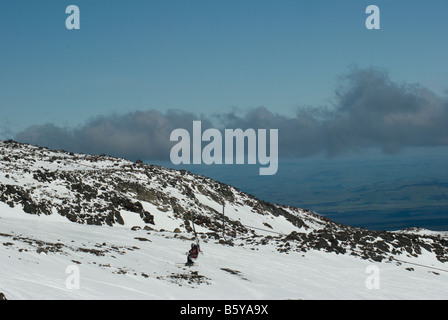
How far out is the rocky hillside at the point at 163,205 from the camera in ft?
147

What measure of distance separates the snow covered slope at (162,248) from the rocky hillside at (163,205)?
0.56 ft

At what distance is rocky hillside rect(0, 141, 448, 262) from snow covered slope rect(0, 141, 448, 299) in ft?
0.56

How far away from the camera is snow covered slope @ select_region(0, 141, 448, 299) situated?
24.8 m

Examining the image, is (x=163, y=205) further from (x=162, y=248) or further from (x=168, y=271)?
(x=168, y=271)

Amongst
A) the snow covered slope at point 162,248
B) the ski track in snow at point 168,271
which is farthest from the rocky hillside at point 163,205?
the ski track in snow at point 168,271

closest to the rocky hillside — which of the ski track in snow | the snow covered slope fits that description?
the snow covered slope

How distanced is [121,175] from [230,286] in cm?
3850

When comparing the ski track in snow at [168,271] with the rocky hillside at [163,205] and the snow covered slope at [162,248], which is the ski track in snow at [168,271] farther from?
the rocky hillside at [163,205]

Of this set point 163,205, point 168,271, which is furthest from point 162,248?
point 163,205

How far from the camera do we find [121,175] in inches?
2500

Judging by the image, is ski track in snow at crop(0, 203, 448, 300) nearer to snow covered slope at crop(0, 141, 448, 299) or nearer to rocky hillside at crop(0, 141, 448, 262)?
snow covered slope at crop(0, 141, 448, 299)

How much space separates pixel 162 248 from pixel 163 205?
21.9 m
